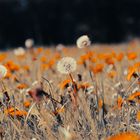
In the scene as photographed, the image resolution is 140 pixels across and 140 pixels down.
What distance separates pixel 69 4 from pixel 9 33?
133 inches

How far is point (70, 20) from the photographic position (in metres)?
23.6

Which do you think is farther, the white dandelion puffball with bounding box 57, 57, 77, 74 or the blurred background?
the blurred background

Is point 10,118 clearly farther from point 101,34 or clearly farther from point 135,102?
point 101,34

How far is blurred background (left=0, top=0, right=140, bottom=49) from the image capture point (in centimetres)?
2225

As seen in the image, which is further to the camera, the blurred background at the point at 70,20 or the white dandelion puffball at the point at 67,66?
the blurred background at the point at 70,20

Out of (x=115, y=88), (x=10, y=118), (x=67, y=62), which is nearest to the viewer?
(x=10, y=118)

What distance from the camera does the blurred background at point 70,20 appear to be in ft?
73.0

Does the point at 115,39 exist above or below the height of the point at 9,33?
below

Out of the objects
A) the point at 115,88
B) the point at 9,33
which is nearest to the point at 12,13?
the point at 9,33

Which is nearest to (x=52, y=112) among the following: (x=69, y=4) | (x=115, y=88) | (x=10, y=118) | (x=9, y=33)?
(x=10, y=118)

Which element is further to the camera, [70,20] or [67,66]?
[70,20]

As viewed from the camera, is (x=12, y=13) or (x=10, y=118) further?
(x=12, y=13)

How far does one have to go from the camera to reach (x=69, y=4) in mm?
24234

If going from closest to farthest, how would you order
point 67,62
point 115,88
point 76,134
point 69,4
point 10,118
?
point 76,134 < point 10,118 < point 67,62 < point 115,88 < point 69,4
